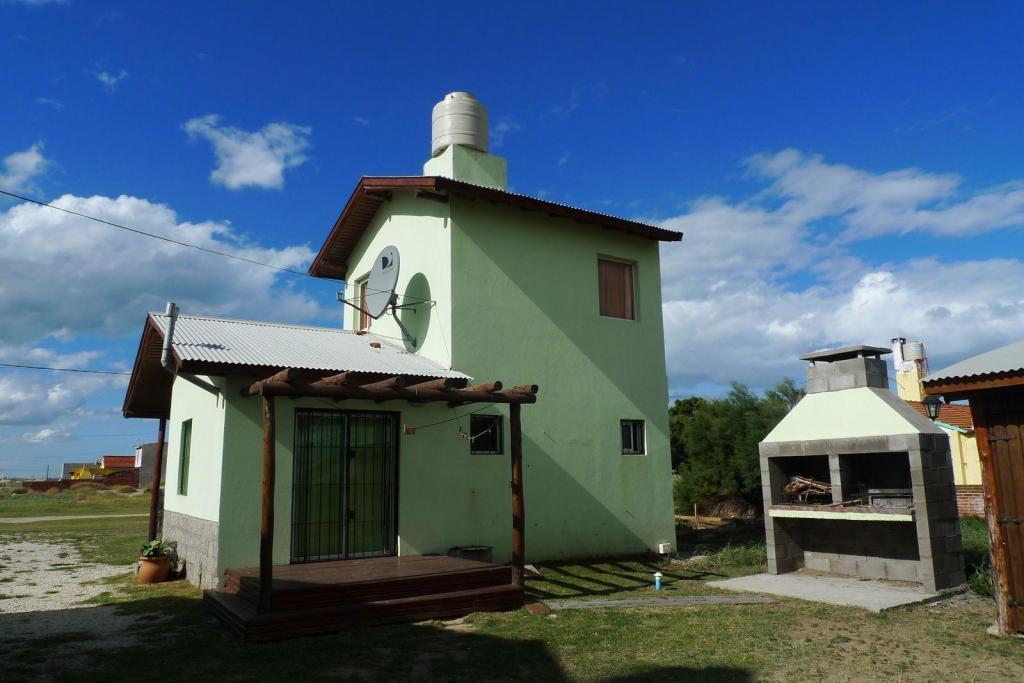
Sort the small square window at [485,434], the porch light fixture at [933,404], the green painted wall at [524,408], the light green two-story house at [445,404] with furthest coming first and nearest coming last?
the small square window at [485,434] → the green painted wall at [524,408] → the light green two-story house at [445,404] → the porch light fixture at [933,404]

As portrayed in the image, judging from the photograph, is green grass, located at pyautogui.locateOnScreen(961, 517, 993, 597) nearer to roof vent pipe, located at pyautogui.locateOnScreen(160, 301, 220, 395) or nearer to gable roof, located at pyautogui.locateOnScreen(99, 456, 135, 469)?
roof vent pipe, located at pyautogui.locateOnScreen(160, 301, 220, 395)

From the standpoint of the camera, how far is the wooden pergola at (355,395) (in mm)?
7719

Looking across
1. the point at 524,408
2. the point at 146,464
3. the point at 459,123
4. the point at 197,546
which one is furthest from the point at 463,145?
the point at 146,464

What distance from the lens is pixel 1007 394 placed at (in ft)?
24.0

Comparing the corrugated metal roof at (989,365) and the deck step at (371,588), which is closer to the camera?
the corrugated metal roof at (989,365)

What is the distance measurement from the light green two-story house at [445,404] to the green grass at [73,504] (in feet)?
59.1

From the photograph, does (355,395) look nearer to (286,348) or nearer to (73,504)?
(286,348)

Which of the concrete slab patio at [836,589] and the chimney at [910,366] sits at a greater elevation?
the chimney at [910,366]

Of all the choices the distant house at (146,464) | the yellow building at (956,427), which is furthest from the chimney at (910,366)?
the distant house at (146,464)

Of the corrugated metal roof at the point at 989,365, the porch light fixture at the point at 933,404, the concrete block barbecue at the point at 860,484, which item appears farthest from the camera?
the concrete block barbecue at the point at 860,484

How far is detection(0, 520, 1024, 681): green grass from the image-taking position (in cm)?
630

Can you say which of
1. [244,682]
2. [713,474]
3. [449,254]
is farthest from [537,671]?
[713,474]

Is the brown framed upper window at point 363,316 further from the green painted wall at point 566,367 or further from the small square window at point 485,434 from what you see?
the small square window at point 485,434

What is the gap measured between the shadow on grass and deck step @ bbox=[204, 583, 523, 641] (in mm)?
142
